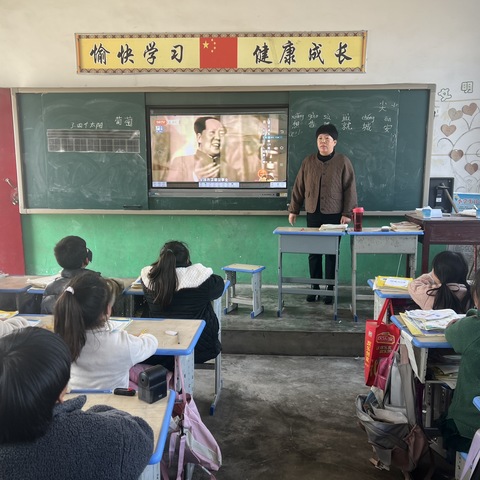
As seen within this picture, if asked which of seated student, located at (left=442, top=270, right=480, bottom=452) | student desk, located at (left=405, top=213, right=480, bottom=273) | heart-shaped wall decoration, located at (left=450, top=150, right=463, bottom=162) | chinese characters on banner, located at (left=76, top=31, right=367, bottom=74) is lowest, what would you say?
seated student, located at (left=442, top=270, right=480, bottom=452)

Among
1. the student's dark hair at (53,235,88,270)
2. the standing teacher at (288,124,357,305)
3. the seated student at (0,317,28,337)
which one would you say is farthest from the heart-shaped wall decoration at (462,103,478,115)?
the seated student at (0,317,28,337)

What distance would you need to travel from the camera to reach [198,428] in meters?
1.92

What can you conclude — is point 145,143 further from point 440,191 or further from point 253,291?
point 440,191

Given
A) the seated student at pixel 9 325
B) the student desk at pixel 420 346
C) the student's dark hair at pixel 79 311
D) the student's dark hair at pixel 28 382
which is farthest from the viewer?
the student desk at pixel 420 346

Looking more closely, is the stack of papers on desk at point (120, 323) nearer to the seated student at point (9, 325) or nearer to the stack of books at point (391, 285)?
the seated student at point (9, 325)

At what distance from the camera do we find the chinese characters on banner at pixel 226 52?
4746 millimetres

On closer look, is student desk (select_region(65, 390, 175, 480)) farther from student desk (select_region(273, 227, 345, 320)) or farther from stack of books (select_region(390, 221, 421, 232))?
stack of books (select_region(390, 221, 421, 232))

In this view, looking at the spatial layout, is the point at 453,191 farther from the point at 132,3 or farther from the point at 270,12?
the point at 132,3

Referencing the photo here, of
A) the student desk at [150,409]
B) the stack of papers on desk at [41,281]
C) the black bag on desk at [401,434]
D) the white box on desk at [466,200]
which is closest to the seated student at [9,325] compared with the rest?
the student desk at [150,409]

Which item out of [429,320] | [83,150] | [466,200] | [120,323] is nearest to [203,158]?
[83,150]

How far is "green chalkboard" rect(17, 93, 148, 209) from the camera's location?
16.1 ft

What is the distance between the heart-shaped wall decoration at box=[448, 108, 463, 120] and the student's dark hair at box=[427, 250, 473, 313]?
2982 mm

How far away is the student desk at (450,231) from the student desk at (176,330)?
2618 mm

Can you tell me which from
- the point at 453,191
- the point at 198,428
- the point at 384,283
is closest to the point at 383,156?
the point at 453,191
